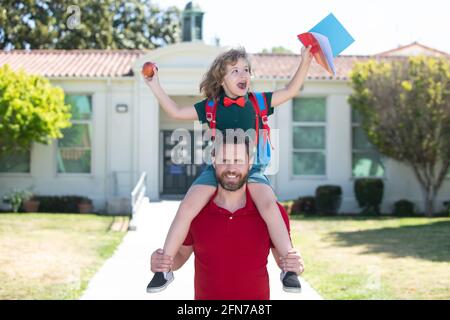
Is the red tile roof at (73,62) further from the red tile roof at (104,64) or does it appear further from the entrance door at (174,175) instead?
the entrance door at (174,175)

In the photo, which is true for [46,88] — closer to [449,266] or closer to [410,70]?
[410,70]

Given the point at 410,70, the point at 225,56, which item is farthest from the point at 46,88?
the point at 225,56

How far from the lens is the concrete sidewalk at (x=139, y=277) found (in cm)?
847

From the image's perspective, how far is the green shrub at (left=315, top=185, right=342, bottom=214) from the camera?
1866cm

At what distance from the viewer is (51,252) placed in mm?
11672

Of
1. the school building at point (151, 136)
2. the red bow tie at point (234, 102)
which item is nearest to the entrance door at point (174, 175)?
Result: the school building at point (151, 136)

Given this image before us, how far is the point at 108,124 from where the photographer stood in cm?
1906

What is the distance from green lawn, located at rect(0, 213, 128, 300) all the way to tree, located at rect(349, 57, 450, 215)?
283 inches

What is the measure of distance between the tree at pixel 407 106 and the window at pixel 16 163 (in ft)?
29.8

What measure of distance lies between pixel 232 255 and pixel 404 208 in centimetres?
1643

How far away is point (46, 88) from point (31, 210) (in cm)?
324

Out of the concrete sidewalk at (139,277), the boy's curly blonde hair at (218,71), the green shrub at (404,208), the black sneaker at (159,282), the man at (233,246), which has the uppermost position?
the boy's curly blonde hair at (218,71)

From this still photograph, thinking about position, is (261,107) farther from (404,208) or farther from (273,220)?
(404,208)

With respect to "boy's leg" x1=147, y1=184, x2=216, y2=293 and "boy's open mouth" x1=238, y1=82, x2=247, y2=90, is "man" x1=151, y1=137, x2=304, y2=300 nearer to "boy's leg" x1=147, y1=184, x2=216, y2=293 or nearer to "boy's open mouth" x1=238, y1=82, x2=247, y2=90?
"boy's leg" x1=147, y1=184, x2=216, y2=293
